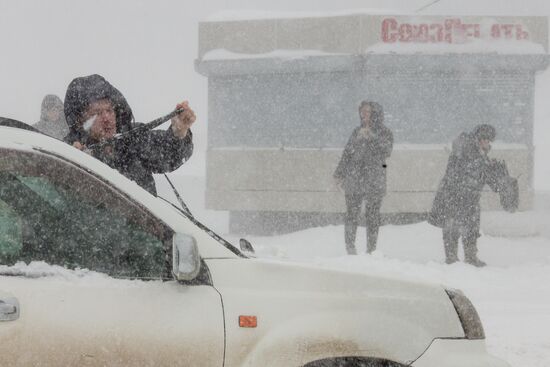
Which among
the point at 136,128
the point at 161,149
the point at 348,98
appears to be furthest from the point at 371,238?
the point at 136,128

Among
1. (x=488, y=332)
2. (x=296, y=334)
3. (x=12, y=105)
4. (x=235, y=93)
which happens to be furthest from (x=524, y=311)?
(x=12, y=105)

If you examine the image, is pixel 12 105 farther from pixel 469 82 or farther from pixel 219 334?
pixel 219 334

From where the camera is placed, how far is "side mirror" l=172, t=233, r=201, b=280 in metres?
2.78

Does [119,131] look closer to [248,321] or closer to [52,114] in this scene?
[248,321]

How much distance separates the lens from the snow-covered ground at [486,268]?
621 cm

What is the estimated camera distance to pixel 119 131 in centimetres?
468

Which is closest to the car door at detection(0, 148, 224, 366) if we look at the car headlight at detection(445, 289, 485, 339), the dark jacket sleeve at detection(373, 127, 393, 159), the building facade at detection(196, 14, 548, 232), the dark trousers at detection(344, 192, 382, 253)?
the car headlight at detection(445, 289, 485, 339)

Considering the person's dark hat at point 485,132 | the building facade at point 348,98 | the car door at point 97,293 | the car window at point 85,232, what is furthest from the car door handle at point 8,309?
the building facade at point 348,98

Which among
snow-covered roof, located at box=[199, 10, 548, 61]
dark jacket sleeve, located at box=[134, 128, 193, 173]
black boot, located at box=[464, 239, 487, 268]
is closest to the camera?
dark jacket sleeve, located at box=[134, 128, 193, 173]

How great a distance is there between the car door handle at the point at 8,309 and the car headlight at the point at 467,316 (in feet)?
5.51

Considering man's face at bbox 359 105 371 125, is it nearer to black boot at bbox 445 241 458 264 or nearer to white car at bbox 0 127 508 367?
black boot at bbox 445 241 458 264

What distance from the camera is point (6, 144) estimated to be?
2.96m

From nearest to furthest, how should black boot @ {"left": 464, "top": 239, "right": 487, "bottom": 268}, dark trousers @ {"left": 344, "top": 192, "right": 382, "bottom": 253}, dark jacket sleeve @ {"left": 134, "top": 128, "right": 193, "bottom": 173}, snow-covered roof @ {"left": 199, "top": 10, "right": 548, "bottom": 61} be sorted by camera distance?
dark jacket sleeve @ {"left": 134, "top": 128, "right": 193, "bottom": 173} → black boot @ {"left": 464, "top": 239, "right": 487, "bottom": 268} → dark trousers @ {"left": 344, "top": 192, "right": 382, "bottom": 253} → snow-covered roof @ {"left": 199, "top": 10, "right": 548, "bottom": 61}

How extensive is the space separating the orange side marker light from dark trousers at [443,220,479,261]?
870 cm
